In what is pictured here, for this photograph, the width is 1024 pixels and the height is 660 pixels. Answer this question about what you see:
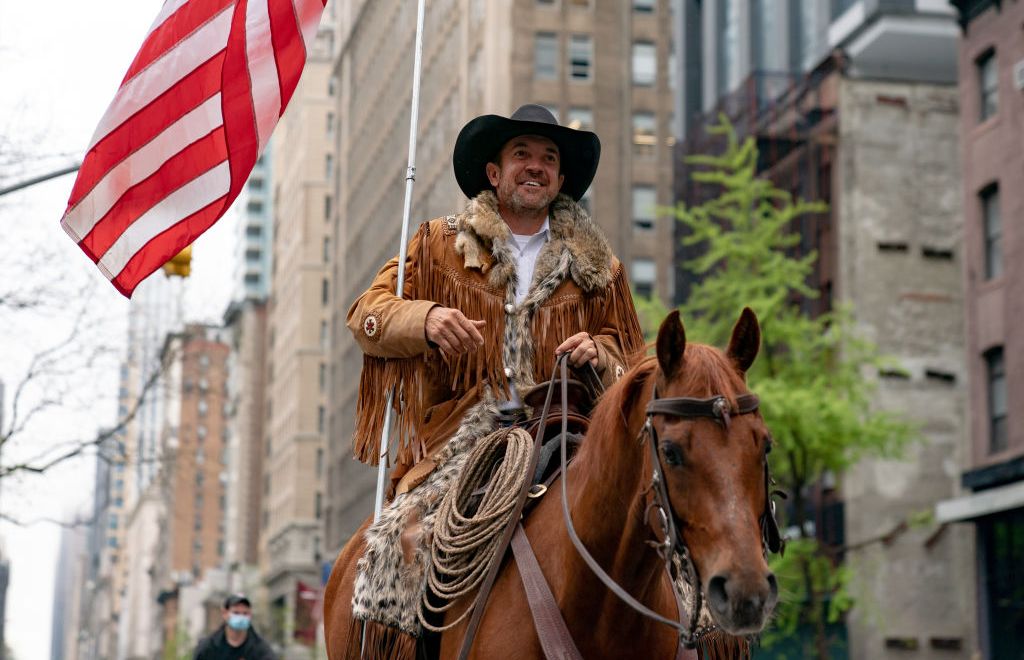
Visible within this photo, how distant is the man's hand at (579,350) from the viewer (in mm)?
6719

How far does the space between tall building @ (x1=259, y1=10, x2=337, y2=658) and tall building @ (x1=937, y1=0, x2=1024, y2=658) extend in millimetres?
76862

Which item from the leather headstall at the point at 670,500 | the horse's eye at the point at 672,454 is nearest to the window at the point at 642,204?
the leather headstall at the point at 670,500

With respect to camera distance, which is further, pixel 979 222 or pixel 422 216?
pixel 422 216

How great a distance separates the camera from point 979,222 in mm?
38781

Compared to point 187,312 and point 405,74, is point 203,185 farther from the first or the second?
point 405,74

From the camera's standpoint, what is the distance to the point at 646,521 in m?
5.49

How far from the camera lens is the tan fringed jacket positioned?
282 inches

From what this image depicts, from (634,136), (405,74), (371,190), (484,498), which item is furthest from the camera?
(371,190)

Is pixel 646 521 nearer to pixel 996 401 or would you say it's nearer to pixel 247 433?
pixel 996 401

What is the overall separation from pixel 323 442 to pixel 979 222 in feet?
283

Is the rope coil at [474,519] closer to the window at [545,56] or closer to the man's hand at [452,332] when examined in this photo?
the man's hand at [452,332]

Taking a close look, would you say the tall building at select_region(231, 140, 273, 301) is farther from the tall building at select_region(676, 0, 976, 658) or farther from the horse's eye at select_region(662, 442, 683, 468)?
the horse's eye at select_region(662, 442, 683, 468)

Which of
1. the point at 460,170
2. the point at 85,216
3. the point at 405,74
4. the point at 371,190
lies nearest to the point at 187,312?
the point at 85,216

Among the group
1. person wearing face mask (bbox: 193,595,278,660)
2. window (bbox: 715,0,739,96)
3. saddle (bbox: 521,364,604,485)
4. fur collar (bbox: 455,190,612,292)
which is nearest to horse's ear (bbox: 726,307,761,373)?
saddle (bbox: 521,364,604,485)
